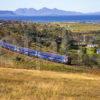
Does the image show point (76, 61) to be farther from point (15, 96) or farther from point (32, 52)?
point (15, 96)

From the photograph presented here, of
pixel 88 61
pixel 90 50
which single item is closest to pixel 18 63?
pixel 88 61

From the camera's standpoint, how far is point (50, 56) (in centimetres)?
5412

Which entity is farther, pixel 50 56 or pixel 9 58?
pixel 50 56

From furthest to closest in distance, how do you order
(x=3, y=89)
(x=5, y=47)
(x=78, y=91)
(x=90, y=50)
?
(x=90, y=50), (x=5, y=47), (x=78, y=91), (x=3, y=89)

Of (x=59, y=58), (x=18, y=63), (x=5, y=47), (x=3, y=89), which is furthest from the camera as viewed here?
(x=5, y=47)

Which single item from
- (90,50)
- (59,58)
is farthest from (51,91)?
(90,50)

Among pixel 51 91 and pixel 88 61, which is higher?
pixel 51 91

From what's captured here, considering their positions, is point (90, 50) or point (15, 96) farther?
point (90, 50)

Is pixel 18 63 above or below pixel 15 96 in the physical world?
below

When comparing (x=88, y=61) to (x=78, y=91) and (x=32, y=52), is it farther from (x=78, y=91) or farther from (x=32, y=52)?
(x=78, y=91)

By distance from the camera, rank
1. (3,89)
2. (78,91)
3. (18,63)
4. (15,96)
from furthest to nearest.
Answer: (18,63) → (78,91) → (3,89) → (15,96)

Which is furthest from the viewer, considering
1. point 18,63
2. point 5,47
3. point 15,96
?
point 5,47

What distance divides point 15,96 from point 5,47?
41183 mm

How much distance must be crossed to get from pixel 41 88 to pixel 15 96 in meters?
3.22
